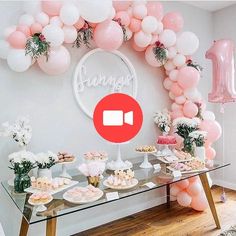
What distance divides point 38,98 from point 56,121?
27 cm

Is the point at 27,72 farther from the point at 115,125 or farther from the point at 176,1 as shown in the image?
the point at 176,1

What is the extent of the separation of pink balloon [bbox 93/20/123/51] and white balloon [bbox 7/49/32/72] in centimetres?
66

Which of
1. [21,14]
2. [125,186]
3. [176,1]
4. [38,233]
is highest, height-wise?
[176,1]

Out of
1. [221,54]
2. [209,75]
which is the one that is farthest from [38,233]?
[209,75]

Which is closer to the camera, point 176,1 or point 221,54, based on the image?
point 221,54

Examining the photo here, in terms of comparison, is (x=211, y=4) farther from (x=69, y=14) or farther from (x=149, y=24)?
(x=69, y=14)

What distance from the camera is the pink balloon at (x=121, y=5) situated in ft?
8.20

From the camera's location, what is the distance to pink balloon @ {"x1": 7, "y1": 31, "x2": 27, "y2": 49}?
204cm

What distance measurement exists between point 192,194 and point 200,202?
121mm

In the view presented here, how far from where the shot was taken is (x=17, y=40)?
2.03 metres

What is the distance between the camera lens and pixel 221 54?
293 centimetres

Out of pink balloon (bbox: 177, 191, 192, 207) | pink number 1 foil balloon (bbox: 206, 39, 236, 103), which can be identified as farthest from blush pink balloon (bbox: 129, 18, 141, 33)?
pink balloon (bbox: 177, 191, 192, 207)

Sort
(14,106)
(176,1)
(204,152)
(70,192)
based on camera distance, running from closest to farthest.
Result: (70,192), (14,106), (204,152), (176,1)

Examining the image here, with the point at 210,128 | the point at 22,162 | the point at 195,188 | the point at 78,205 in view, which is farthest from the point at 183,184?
the point at 22,162
